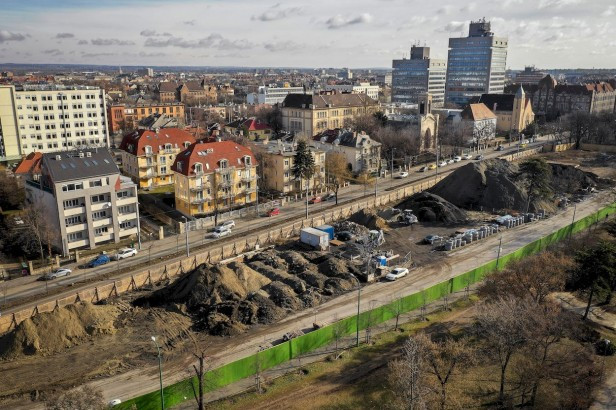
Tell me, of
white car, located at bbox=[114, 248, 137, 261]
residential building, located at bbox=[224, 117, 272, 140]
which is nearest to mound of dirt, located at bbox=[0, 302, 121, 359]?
white car, located at bbox=[114, 248, 137, 261]

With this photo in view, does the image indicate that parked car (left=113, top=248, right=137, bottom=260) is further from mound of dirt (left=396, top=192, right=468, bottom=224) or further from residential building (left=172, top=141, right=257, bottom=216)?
mound of dirt (left=396, top=192, right=468, bottom=224)

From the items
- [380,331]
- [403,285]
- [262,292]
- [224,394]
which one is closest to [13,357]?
[224,394]

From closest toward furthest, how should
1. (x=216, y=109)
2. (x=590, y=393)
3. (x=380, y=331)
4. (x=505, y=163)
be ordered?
1. (x=590, y=393)
2. (x=380, y=331)
3. (x=505, y=163)
4. (x=216, y=109)

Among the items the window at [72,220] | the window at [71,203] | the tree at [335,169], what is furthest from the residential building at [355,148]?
the window at [72,220]

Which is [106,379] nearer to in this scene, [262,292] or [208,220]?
[262,292]

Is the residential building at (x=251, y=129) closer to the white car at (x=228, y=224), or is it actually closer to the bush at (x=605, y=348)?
the white car at (x=228, y=224)

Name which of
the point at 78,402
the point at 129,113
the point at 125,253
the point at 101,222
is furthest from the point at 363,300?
the point at 129,113

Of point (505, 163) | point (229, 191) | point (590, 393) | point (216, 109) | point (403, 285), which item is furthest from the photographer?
point (216, 109)
